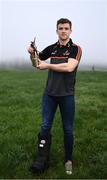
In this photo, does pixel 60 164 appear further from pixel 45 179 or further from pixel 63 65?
pixel 63 65

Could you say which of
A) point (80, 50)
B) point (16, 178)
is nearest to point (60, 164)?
point (16, 178)

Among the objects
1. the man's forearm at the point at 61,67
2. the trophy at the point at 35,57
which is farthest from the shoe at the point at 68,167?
the trophy at the point at 35,57

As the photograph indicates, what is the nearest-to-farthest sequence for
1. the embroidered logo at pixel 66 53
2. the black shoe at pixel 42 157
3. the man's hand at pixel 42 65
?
the man's hand at pixel 42 65 < the embroidered logo at pixel 66 53 < the black shoe at pixel 42 157

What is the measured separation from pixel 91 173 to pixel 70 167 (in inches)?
15.3

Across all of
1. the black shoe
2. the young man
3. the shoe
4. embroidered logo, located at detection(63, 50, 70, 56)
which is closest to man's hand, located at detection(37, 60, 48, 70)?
the young man

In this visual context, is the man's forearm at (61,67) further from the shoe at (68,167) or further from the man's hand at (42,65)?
the shoe at (68,167)

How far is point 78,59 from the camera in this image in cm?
691

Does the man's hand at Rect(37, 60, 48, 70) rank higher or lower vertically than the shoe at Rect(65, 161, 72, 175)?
higher

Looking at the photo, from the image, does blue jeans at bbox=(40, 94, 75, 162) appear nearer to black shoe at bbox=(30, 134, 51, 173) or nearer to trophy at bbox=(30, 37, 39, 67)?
black shoe at bbox=(30, 134, 51, 173)

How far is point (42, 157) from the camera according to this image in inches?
289

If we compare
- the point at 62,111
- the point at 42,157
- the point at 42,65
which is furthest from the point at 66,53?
the point at 42,157

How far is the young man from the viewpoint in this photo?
22.4 feet

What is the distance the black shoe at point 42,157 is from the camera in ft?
23.7

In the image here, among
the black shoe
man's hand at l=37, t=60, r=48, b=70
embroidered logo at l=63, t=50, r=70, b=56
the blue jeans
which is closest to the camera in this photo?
man's hand at l=37, t=60, r=48, b=70
